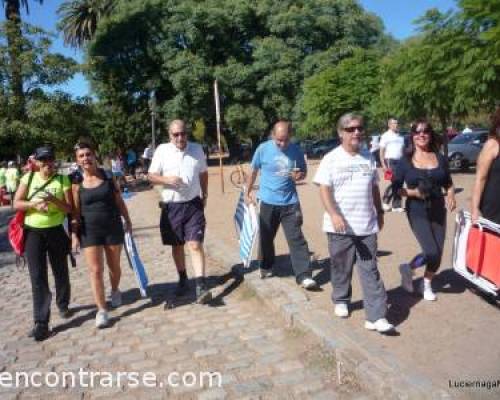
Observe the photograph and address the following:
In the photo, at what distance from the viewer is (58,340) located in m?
5.02

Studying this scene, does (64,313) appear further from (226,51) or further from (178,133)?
(226,51)

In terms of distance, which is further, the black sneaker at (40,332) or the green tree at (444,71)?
the green tree at (444,71)

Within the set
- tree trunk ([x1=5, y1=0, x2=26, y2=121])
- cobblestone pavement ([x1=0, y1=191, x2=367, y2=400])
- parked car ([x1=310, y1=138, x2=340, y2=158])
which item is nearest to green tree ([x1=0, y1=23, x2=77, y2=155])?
tree trunk ([x1=5, y1=0, x2=26, y2=121])

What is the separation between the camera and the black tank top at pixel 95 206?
5.22 metres

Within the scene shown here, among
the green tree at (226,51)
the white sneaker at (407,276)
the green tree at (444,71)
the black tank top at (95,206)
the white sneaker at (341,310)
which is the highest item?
the green tree at (226,51)

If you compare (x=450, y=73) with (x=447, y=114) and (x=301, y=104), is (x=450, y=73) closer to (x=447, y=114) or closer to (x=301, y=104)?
(x=447, y=114)

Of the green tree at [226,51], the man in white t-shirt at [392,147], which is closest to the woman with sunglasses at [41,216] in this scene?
the man in white t-shirt at [392,147]

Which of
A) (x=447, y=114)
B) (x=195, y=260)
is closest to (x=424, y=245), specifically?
(x=195, y=260)

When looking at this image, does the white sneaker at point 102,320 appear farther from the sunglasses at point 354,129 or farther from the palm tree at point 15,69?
the palm tree at point 15,69

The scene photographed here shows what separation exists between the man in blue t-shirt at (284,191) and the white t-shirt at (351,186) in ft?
4.39

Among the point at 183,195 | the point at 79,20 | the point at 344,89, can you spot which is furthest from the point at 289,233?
the point at 79,20

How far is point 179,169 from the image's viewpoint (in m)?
5.77

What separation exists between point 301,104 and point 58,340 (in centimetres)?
2791

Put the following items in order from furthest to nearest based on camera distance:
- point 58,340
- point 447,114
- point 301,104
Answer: point 301,104, point 447,114, point 58,340
